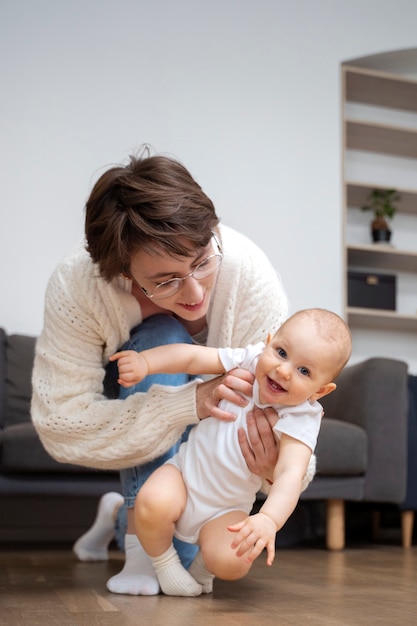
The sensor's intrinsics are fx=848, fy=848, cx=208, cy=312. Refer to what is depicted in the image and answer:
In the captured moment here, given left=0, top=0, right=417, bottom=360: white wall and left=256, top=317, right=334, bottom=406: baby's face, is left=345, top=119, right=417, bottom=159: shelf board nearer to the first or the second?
left=0, top=0, right=417, bottom=360: white wall

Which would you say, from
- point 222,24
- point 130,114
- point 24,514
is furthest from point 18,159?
point 24,514

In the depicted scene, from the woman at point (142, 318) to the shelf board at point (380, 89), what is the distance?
287cm

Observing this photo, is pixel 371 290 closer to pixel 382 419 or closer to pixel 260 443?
pixel 382 419

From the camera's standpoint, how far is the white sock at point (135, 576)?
149 centimetres

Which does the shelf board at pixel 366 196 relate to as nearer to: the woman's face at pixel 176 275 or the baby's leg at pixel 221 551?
the woman's face at pixel 176 275

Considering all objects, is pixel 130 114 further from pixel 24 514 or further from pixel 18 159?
pixel 24 514

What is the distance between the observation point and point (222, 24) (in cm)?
416

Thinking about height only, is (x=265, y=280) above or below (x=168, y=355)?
above

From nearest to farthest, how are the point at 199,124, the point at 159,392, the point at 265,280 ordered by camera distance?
the point at 159,392 < the point at 265,280 < the point at 199,124

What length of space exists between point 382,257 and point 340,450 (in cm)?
179

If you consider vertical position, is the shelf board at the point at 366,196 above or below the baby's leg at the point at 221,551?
above

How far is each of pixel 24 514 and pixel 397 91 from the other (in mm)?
2846

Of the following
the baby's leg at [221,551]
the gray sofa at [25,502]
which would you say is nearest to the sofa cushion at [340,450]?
the gray sofa at [25,502]

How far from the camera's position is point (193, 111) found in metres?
4.04
